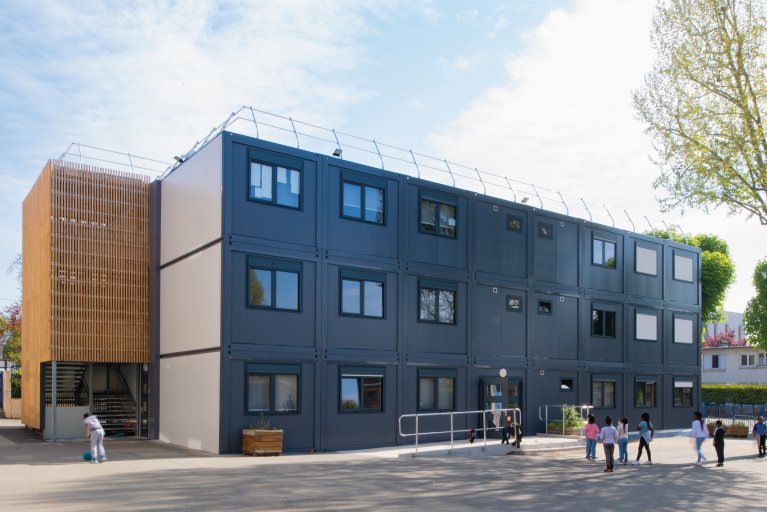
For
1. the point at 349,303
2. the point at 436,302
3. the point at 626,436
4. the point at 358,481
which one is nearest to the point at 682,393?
the point at 436,302

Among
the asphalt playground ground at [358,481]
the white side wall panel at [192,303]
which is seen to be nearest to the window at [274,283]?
the white side wall panel at [192,303]

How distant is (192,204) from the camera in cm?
2589

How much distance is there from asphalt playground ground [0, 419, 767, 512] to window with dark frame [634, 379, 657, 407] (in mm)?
11221

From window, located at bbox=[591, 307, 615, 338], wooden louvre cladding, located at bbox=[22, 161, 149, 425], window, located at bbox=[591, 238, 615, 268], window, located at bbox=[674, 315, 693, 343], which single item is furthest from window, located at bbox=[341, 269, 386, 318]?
window, located at bbox=[674, 315, 693, 343]

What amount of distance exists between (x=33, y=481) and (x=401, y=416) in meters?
12.5

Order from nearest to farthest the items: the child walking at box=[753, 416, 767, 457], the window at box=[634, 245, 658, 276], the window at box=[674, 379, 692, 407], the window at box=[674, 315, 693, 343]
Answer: the child walking at box=[753, 416, 767, 457]
the window at box=[634, 245, 658, 276]
the window at box=[674, 379, 692, 407]
the window at box=[674, 315, 693, 343]

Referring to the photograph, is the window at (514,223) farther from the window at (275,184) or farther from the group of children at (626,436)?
the window at (275,184)

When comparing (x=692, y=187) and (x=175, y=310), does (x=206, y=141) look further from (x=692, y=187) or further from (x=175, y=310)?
(x=692, y=187)

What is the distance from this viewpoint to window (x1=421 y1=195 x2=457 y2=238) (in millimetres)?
29156

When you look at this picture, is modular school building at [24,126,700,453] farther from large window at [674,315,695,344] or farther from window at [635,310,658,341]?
large window at [674,315,695,344]

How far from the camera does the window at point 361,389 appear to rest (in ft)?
Answer: 84.8

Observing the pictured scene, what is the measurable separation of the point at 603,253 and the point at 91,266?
21800 millimetres

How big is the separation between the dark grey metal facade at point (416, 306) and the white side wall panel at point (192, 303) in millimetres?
628

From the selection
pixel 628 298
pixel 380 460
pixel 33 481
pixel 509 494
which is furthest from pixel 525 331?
pixel 33 481
